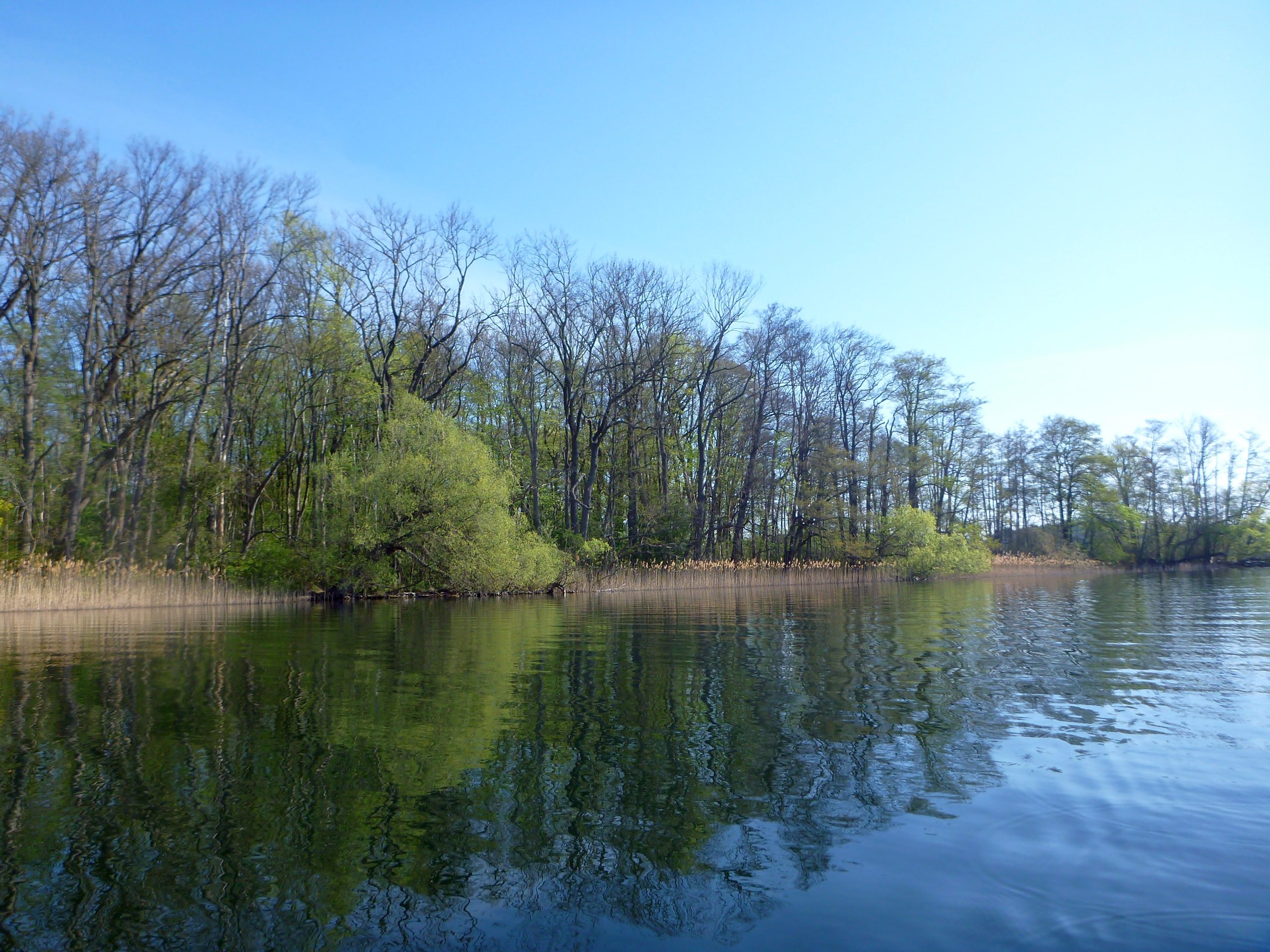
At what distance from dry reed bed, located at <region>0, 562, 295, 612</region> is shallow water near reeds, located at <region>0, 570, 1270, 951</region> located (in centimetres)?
1282

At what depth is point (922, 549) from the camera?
4434 centimetres

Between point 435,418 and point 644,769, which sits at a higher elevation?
point 435,418

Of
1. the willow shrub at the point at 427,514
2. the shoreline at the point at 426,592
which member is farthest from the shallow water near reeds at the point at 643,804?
the willow shrub at the point at 427,514

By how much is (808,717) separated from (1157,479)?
6896cm

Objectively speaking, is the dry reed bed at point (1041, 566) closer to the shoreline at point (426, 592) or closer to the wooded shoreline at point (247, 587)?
the shoreline at point (426, 592)

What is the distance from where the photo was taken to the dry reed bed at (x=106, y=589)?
2088 cm

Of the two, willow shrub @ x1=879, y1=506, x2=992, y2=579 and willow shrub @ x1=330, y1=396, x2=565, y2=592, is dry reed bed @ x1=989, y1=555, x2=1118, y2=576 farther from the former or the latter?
willow shrub @ x1=330, y1=396, x2=565, y2=592

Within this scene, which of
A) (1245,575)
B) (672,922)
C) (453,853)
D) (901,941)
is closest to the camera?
(901,941)

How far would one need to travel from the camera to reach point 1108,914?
3566 millimetres

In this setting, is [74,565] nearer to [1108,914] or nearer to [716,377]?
[1108,914]

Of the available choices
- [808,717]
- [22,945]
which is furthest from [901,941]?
[808,717]

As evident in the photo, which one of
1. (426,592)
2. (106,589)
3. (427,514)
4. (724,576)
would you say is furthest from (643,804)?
(724,576)

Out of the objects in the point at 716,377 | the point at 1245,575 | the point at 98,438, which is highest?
the point at 716,377

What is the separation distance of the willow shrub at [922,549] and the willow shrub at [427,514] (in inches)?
923
